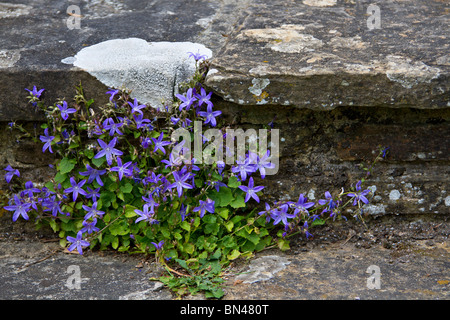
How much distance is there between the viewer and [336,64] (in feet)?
6.81

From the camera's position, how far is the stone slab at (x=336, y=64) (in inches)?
79.2

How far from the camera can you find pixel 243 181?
2.23 m

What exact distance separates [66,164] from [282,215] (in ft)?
3.53

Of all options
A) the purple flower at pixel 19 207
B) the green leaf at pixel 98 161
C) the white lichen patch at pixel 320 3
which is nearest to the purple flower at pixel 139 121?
the green leaf at pixel 98 161

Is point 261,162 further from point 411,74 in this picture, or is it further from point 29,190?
point 29,190

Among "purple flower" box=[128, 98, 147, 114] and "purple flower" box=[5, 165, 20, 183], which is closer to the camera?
"purple flower" box=[128, 98, 147, 114]

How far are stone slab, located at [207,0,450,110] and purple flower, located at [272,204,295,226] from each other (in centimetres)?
49

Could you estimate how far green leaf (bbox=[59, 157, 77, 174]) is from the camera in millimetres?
2223

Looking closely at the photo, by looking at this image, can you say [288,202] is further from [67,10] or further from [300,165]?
[67,10]

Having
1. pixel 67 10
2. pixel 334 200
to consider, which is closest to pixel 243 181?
pixel 334 200

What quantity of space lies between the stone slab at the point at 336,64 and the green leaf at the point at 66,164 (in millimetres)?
786

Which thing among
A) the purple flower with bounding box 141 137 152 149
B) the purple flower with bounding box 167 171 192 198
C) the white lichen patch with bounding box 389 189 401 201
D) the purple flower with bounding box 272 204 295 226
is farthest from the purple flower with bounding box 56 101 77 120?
the white lichen patch with bounding box 389 189 401 201

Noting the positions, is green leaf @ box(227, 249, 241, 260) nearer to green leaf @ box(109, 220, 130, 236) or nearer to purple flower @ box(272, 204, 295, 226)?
purple flower @ box(272, 204, 295, 226)

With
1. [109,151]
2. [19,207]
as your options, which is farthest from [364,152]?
[19,207]
